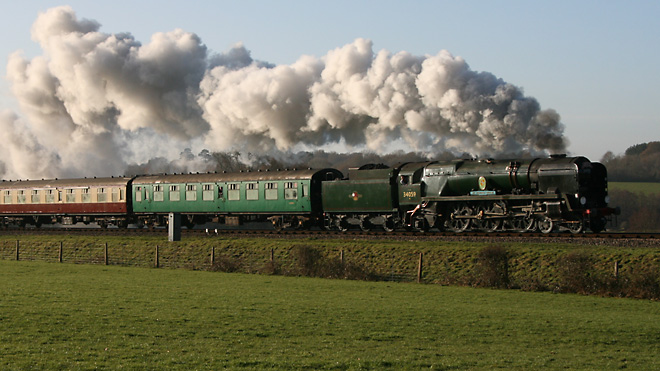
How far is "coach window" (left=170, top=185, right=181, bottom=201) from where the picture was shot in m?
49.6

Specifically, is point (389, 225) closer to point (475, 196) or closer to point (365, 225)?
point (365, 225)

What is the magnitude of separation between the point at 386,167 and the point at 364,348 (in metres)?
25.6

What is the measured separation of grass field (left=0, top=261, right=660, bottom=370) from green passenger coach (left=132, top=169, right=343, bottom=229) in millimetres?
16961

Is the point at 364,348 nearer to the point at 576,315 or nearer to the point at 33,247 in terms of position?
the point at 576,315

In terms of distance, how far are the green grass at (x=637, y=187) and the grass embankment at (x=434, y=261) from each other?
51360mm

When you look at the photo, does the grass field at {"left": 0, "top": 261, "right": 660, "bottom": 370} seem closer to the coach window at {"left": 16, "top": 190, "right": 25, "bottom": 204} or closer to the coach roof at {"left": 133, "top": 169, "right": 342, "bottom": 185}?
the coach roof at {"left": 133, "top": 169, "right": 342, "bottom": 185}

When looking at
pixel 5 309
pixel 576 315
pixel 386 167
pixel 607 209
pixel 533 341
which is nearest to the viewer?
pixel 533 341

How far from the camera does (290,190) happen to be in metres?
43.2

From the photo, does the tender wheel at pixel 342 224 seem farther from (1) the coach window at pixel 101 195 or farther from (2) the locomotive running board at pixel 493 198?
(1) the coach window at pixel 101 195

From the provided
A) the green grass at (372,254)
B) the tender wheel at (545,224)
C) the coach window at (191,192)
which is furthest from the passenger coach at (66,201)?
the tender wheel at (545,224)

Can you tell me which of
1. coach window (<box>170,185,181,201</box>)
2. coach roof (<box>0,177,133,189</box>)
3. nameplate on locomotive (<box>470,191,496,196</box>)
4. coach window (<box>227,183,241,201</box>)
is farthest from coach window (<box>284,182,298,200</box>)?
coach roof (<box>0,177,133,189</box>)

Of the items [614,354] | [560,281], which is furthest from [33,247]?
[614,354]

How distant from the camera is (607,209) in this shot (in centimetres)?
3316

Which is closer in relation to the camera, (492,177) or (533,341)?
(533,341)
